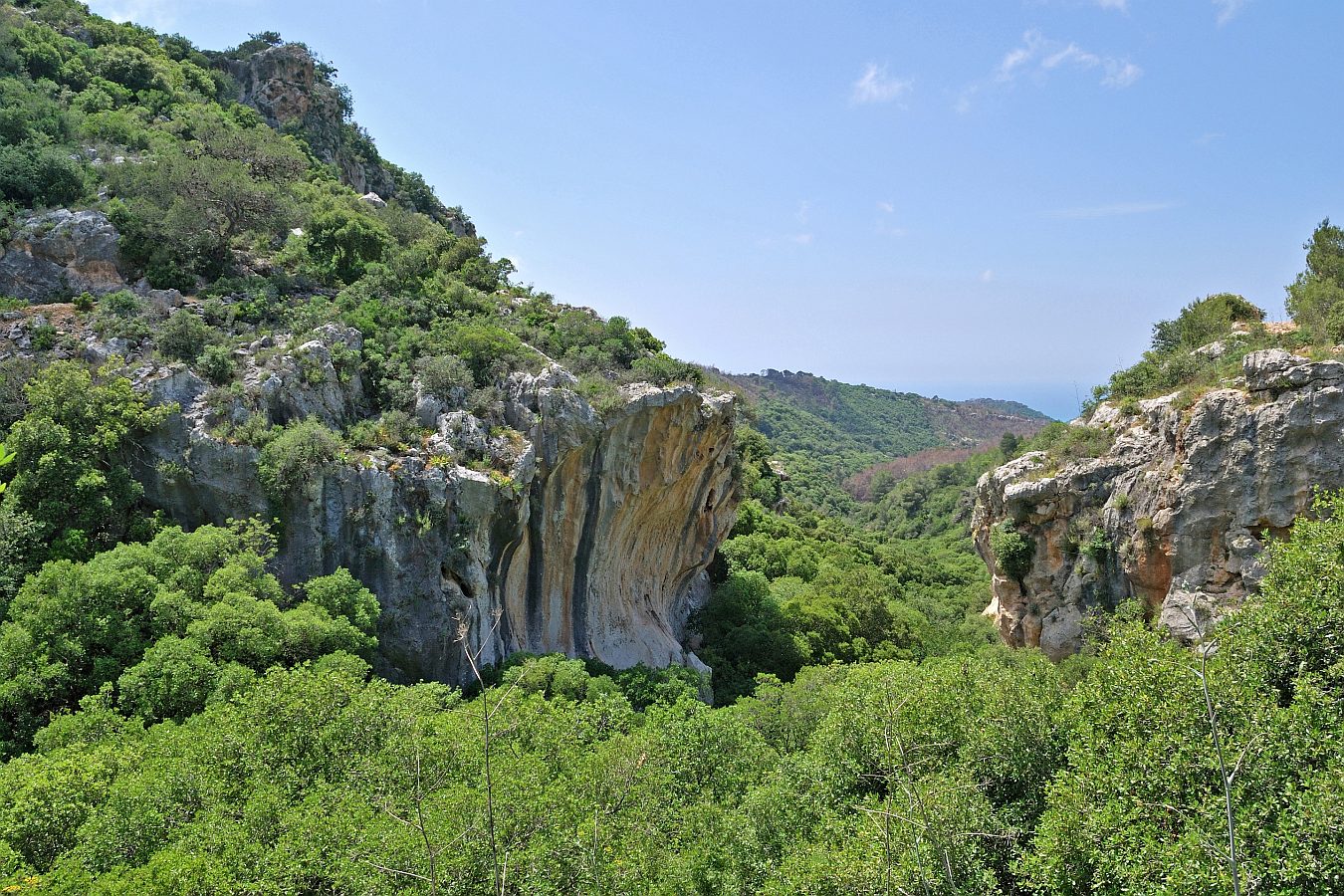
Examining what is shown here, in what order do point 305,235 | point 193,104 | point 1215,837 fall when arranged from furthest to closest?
point 193,104 < point 305,235 < point 1215,837

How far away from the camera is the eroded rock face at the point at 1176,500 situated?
70.0ft

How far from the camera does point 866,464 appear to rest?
402 ft

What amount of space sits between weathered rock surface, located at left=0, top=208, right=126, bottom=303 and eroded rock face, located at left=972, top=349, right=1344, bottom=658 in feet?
112

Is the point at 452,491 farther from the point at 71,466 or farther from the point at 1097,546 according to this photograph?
the point at 1097,546

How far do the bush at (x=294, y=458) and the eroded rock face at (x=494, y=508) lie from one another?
0.29 m

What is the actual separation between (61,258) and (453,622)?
2036 cm

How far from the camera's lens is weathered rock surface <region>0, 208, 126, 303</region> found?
2638 cm

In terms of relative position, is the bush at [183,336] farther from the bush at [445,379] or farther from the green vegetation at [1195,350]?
the green vegetation at [1195,350]

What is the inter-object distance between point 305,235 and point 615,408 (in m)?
17.6

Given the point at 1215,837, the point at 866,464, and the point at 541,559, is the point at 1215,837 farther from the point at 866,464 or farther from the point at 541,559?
the point at 866,464

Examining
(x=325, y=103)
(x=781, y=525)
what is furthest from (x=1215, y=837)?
(x=325, y=103)

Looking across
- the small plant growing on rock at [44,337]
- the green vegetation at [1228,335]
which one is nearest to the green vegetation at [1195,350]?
the green vegetation at [1228,335]

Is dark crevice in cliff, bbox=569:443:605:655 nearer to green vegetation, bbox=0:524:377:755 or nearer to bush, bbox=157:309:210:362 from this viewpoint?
green vegetation, bbox=0:524:377:755

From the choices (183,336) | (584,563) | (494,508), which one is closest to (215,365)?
(183,336)
